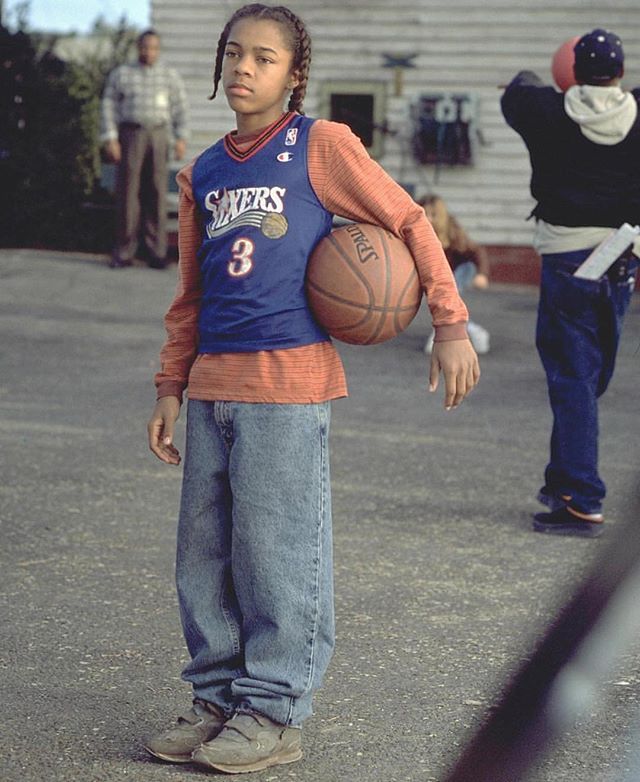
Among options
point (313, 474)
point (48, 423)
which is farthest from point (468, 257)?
point (313, 474)

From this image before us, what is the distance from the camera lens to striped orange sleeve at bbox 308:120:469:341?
371cm

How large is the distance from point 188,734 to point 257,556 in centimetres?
46

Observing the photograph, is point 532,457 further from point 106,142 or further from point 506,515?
point 106,142

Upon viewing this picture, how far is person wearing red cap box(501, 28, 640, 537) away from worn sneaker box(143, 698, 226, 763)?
292 cm

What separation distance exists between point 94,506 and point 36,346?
18.2ft

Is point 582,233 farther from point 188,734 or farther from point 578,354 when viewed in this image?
point 188,734

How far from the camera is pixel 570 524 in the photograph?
21.3 feet

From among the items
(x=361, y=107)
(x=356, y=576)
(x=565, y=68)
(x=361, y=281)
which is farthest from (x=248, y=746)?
(x=361, y=107)

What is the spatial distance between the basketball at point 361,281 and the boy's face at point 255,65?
1.18 ft

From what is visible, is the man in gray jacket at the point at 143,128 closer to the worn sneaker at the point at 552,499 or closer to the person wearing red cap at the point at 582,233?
the person wearing red cap at the point at 582,233

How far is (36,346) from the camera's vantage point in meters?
12.1

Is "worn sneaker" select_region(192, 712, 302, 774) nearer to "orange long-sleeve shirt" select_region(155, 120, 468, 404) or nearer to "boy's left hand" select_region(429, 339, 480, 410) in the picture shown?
"orange long-sleeve shirt" select_region(155, 120, 468, 404)

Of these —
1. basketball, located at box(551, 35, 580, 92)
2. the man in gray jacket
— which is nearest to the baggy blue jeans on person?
basketball, located at box(551, 35, 580, 92)

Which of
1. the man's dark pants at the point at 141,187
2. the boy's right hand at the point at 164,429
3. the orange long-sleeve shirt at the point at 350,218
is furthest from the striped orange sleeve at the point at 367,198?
the man's dark pants at the point at 141,187
